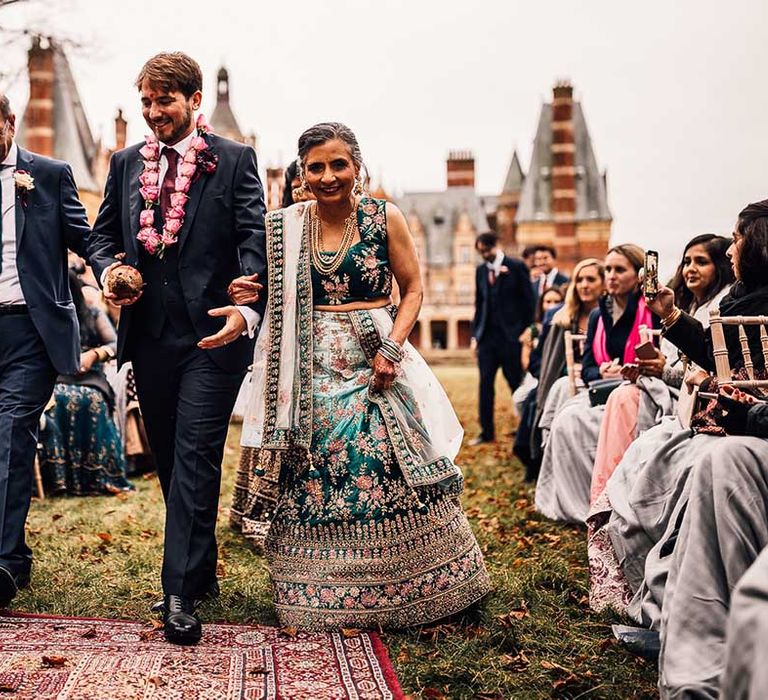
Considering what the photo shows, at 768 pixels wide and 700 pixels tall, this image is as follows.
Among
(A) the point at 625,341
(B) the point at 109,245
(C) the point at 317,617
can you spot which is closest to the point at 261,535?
(C) the point at 317,617

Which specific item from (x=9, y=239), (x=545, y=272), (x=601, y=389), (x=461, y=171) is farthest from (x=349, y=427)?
(x=461, y=171)

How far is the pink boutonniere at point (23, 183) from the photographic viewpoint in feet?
16.2

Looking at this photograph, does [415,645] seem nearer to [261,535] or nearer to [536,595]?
[536,595]

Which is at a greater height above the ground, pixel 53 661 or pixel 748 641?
pixel 748 641

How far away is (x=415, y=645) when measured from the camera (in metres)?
4.22

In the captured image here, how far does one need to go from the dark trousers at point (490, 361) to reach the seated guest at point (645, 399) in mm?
5662

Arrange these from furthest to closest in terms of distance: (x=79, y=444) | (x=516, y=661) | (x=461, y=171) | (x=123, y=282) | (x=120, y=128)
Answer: (x=461, y=171) < (x=120, y=128) < (x=79, y=444) < (x=123, y=282) < (x=516, y=661)

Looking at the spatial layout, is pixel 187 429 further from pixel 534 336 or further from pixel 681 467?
pixel 534 336

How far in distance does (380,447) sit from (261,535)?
2116 millimetres

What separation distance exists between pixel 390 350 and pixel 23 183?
2.10m

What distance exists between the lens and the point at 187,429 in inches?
175

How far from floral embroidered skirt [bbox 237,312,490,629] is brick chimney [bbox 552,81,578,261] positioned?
5121cm

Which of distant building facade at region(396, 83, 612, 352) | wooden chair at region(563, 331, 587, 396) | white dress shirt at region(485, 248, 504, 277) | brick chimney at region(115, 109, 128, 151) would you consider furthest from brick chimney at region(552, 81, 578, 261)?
wooden chair at region(563, 331, 587, 396)

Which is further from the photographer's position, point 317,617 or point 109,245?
point 109,245
